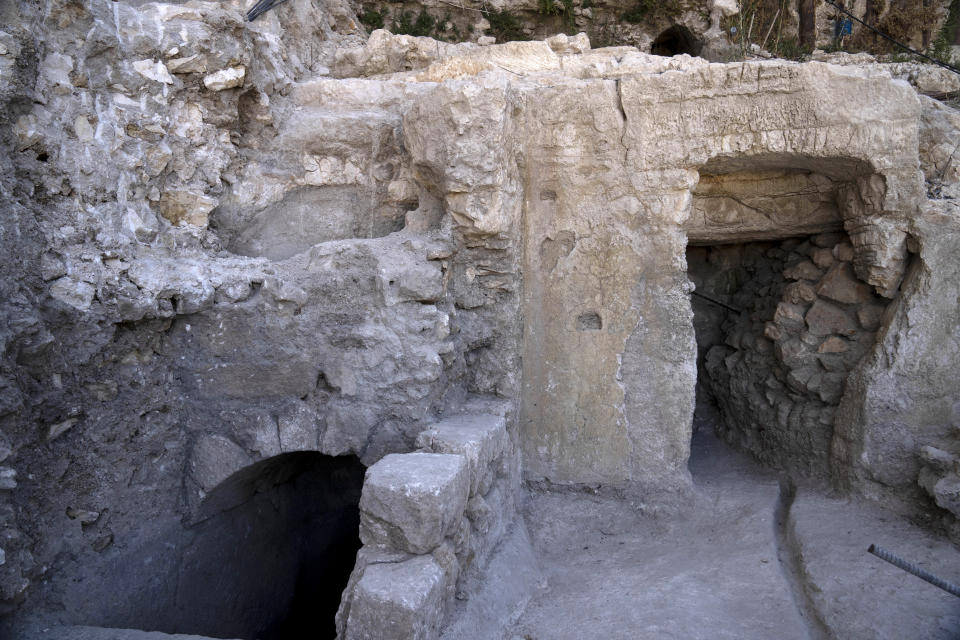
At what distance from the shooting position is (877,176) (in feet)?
11.1

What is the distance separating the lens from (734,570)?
318 centimetres

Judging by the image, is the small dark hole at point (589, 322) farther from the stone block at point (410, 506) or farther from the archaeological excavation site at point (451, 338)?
the stone block at point (410, 506)

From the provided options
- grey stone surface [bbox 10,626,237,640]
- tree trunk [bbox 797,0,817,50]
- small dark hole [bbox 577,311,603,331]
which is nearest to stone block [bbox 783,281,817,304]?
small dark hole [bbox 577,311,603,331]

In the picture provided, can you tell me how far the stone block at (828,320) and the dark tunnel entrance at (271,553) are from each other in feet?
10.2

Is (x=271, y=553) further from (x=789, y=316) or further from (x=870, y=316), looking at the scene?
(x=870, y=316)

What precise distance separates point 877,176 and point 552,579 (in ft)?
8.86

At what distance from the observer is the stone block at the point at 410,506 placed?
2258 millimetres

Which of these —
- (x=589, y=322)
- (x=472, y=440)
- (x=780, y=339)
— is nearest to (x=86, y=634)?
(x=472, y=440)

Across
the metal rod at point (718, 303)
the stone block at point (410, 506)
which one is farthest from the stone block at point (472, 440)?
the metal rod at point (718, 303)

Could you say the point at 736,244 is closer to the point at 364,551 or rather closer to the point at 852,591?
the point at 852,591

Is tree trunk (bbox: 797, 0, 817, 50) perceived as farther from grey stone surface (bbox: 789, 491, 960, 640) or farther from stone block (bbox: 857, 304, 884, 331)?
grey stone surface (bbox: 789, 491, 960, 640)

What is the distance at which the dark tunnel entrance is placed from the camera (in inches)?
120

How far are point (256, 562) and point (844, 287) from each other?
3790 millimetres

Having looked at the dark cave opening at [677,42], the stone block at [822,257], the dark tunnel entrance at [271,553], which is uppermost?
the dark cave opening at [677,42]
